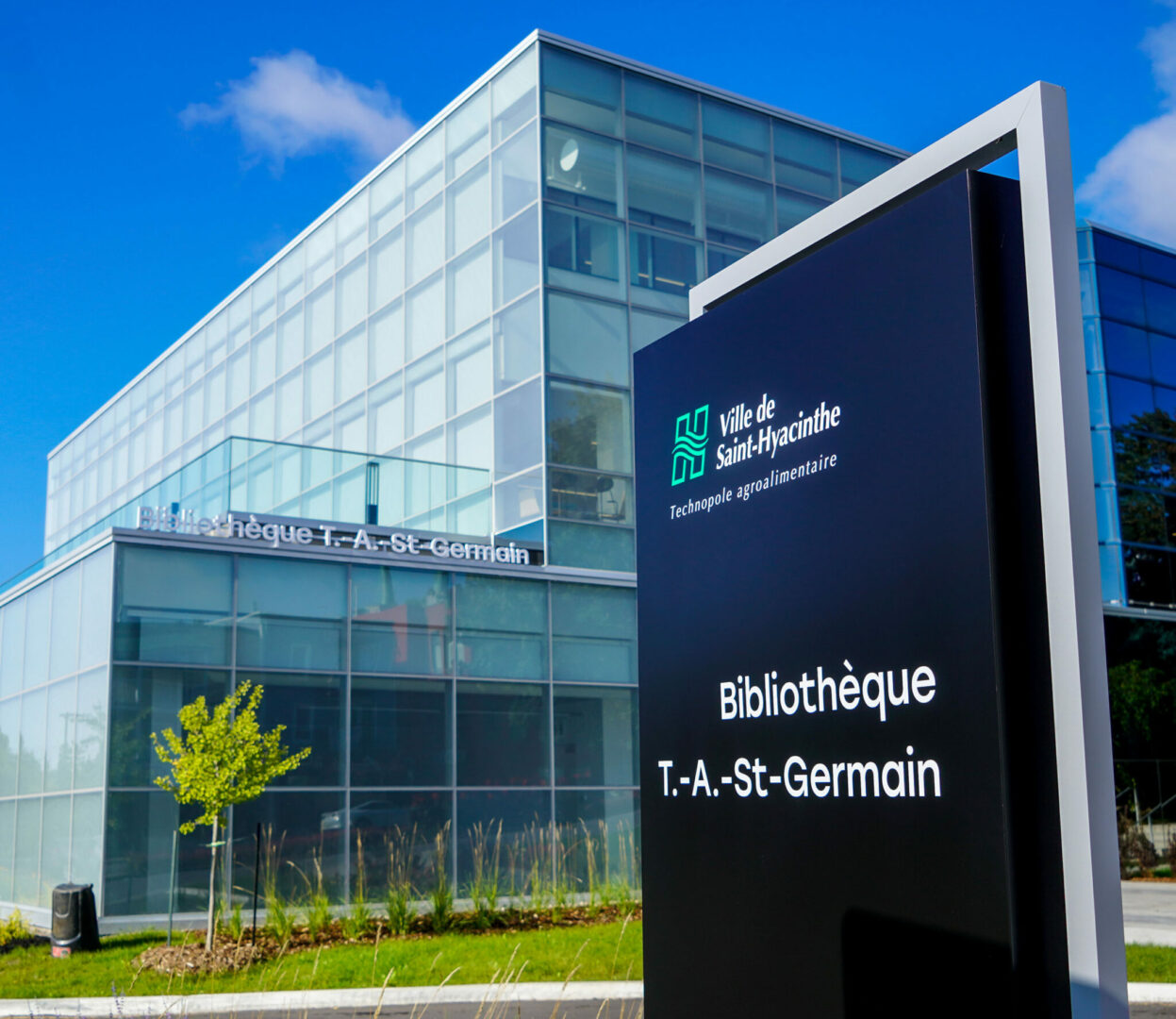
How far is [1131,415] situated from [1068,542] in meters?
31.7

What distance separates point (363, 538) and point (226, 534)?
2.24 m

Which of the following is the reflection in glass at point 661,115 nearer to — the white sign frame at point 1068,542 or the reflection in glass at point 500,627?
the reflection in glass at point 500,627

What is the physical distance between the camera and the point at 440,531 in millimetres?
22250

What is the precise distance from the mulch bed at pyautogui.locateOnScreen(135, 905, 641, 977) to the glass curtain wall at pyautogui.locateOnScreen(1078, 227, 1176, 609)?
18878mm

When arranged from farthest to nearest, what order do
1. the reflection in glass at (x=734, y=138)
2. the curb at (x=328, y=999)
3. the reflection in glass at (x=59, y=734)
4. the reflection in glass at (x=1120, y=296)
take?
the reflection in glass at (x=1120, y=296) < the reflection in glass at (x=734, y=138) < the reflection in glass at (x=59, y=734) < the curb at (x=328, y=999)

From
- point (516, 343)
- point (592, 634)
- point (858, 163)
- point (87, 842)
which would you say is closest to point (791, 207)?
point (858, 163)

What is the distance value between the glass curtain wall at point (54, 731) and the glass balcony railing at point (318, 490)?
890 mm

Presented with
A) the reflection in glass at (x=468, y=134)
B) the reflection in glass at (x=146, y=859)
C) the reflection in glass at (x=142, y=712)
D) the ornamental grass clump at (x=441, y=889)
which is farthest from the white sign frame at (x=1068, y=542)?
the reflection in glass at (x=468, y=134)

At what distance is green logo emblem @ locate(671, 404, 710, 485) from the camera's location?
3.96 meters

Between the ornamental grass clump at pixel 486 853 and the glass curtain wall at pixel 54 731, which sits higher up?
the glass curtain wall at pixel 54 731

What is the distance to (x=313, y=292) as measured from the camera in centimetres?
2889

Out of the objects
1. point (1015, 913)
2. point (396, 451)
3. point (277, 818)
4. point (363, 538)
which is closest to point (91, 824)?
point (277, 818)

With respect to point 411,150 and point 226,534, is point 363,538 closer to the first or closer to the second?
point 226,534

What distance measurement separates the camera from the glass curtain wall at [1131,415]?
30.9 m
